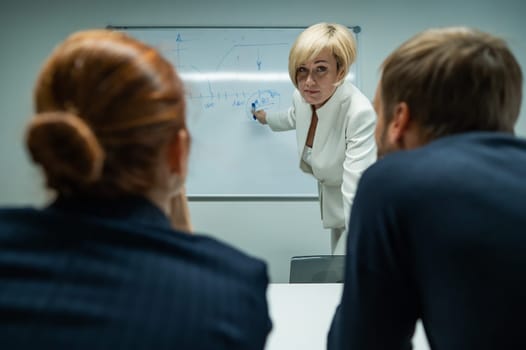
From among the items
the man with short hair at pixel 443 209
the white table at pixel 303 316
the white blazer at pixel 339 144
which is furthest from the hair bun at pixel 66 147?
the white blazer at pixel 339 144

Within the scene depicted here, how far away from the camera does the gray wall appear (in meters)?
2.61

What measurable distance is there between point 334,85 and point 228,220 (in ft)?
4.29

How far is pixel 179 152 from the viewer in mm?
637

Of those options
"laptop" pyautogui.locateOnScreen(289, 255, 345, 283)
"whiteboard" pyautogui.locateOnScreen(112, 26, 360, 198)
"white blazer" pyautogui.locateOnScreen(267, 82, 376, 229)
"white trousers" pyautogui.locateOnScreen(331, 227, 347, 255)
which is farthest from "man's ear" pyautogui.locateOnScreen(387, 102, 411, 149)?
"whiteboard" pyautogui.locateOnScreen(112, 26, 360, 198)

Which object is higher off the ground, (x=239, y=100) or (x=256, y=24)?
(x=256, y=24)

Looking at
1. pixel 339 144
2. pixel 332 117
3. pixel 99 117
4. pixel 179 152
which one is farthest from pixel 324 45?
pixel 99 117

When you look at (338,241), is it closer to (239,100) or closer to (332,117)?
(332,117)

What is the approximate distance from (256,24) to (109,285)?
239 cm

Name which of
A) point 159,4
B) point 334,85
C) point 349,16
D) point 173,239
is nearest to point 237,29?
point 159,4

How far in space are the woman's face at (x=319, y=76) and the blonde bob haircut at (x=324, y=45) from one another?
2 centimetres

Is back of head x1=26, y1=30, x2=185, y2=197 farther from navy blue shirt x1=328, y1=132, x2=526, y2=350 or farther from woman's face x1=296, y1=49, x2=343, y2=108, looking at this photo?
woman's face x1=296, y1=49, x2=343, y2=108

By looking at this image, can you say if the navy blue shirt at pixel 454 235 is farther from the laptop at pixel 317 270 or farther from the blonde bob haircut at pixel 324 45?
the blonde bob haircut at pixel 324 45

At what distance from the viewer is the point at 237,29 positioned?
8.61 ft

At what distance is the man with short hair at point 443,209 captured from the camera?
22.6 inches
